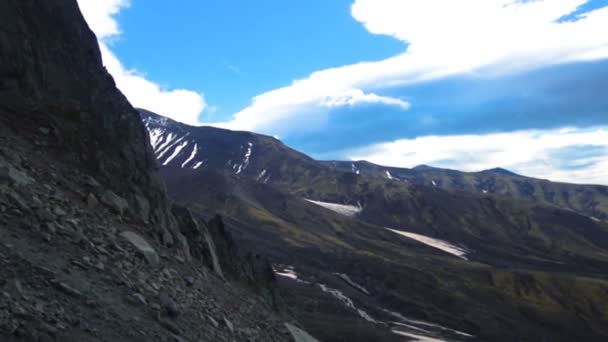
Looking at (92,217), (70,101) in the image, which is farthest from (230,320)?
(70,101)

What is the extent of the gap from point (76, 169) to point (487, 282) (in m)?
151

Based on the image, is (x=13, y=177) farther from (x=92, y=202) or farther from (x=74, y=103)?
(x=74, y=103)

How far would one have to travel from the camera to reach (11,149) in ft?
61.5

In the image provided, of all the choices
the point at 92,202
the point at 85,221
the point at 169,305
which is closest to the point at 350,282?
the point at 92,202

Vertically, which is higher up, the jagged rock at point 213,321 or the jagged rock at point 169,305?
the jagged rock at point 169,305

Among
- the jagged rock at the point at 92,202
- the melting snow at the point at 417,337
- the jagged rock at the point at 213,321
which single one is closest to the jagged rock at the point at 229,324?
the jagged rock at the point at 213,321

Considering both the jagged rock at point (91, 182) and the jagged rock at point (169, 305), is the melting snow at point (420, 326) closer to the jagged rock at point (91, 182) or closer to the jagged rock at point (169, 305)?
the jagged rock at point (91, 182)

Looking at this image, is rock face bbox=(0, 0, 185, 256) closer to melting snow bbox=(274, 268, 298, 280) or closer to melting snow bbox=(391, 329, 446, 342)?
melting snow bbox=(391, 329, 446, 342)

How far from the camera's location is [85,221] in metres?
17.6

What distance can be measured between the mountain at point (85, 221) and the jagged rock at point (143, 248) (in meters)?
0.06

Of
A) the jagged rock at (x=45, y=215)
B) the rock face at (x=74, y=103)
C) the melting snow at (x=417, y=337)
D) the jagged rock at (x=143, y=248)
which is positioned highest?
the rock face at (x=74, y=103)

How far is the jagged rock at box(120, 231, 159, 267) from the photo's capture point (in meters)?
18.5

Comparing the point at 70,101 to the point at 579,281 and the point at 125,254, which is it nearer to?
the point at 125,254

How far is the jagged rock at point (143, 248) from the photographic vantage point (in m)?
18.5
